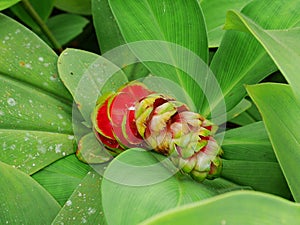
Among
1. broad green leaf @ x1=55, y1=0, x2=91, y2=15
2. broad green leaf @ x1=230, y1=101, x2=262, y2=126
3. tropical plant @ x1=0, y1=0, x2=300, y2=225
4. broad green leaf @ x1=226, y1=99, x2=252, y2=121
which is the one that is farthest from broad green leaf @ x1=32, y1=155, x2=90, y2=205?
broad green leaf @ x1=55, y1=0, x2=91, y2=15

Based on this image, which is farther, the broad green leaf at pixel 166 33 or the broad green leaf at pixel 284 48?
the broad green leaf at pixel 166 33

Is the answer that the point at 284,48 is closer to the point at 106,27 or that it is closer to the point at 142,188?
the point at 142,188

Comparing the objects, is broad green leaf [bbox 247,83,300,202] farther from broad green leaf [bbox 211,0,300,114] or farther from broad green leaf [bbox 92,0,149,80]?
broad green leaf [bbox 92,0,149,80]

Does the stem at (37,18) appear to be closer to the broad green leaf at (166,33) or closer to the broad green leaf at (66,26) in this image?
the broad green leaf at (66,26)

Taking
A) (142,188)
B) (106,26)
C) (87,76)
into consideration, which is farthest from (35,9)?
(142,188)

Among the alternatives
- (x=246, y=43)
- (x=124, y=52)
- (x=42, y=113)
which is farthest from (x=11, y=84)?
(x=246, y=43)

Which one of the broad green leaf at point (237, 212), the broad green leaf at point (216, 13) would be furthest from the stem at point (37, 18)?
the broad green leaf at point (237, 212)
